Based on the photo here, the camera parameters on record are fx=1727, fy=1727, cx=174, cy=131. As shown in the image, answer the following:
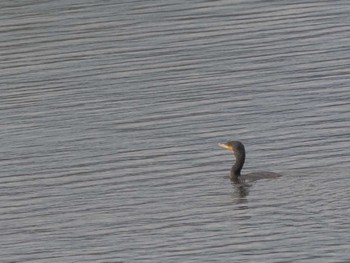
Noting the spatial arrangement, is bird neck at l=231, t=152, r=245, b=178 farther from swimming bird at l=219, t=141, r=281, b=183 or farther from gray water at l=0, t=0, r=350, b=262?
gray water at l=0, t=0, r=350, b=262

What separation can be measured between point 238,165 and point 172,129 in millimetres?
4111

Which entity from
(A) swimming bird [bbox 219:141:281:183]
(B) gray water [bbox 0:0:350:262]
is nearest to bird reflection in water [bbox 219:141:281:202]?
(A) swimming bird [bbox 219:141:281:183]

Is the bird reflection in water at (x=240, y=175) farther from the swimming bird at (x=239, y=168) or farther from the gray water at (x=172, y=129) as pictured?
the gray water at (x=172, y=129)

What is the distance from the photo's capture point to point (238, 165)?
33312 millimetres

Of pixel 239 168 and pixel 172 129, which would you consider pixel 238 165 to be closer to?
pixel 239 168

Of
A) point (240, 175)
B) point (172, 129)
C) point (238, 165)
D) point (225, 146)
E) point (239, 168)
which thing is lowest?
point (240, 175)

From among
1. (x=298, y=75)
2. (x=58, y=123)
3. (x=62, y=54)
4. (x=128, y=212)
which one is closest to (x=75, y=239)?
(x=128, y=212)

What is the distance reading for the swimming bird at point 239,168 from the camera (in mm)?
32188

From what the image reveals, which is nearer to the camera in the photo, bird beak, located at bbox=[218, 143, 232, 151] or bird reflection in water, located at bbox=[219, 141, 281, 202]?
bird reflection in water, located at bbox=[219, 141, 281, 202]

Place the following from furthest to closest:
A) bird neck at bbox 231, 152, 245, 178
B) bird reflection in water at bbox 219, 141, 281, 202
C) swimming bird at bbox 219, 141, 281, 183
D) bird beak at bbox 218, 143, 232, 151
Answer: bird beak at bbox 218, 143, 232, 151 → bird neck at bbox 231, 152, 245, 178 → swimming bird at bbox 219, 141, 281, 183 → bird reflection in water at bbox 219, 141, 281, 202

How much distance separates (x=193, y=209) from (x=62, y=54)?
17.8 metres

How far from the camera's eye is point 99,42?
159ft

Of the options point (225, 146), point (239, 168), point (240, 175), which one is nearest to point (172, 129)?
point (225, 146)

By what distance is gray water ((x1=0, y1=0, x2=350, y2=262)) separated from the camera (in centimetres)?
2838
